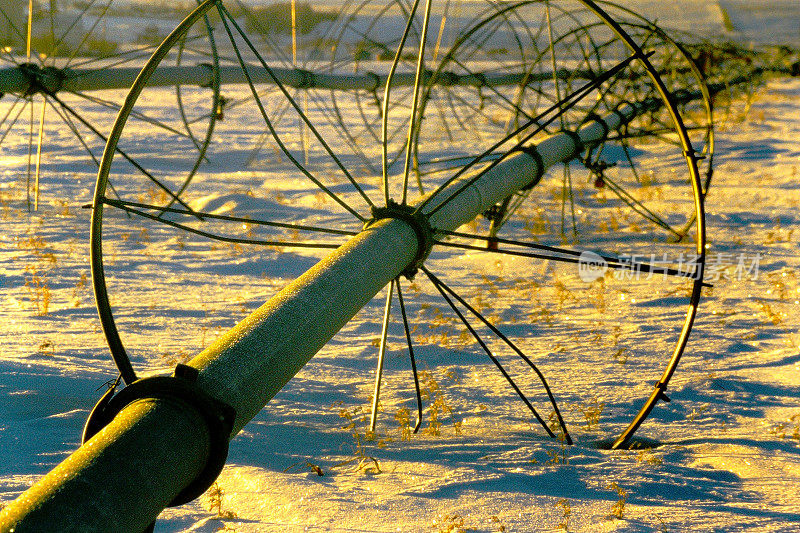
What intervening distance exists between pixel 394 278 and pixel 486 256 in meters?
3.88

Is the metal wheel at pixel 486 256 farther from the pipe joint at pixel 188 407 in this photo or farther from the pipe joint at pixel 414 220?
the pipe joint at pixel 188 407

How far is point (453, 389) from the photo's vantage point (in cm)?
382

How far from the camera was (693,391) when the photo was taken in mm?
3754

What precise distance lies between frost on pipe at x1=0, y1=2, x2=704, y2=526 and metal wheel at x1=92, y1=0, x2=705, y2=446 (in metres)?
0.02

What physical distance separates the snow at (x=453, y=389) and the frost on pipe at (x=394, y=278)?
0.03m

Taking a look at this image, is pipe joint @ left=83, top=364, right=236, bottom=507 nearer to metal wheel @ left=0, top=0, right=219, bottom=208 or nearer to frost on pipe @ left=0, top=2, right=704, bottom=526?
frost on pipe @ left=0, top=2, right=704, bottom=526

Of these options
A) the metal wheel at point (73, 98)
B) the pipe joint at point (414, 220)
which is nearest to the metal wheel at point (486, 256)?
the pipe joint at point (414, 220)

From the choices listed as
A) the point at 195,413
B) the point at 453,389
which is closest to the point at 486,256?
the point at 453,389

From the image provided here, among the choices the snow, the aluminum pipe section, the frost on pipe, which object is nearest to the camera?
the aluminum pipe section

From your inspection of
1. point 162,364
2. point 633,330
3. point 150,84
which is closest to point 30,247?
point 150,84

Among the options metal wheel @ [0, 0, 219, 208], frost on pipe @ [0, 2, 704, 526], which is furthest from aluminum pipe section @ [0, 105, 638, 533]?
metal wheel @ [0, 0, 219, 208]

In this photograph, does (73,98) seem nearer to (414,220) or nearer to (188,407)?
(414,220)

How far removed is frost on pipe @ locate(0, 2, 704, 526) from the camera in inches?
71.6

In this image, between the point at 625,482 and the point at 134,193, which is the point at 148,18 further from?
the point at 625,482
